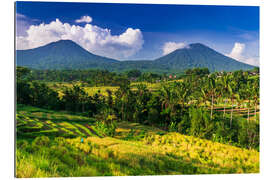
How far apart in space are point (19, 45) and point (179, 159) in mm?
4589

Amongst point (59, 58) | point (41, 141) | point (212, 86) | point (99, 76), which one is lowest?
point (41, 141)

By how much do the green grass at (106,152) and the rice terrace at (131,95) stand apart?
0.02 m

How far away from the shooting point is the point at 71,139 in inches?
176

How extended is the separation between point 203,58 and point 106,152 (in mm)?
4450

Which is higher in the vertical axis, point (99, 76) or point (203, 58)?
point (203, 58)

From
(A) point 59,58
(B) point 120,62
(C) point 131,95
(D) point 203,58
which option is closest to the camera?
(B) point 120,62

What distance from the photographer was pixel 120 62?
5414 millimetres

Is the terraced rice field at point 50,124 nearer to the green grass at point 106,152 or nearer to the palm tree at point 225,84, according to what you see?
the green grass at point 106,152

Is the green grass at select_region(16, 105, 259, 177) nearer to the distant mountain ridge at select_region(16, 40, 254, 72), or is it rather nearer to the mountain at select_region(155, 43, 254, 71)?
the distant mountain ridge at select_region(16, 40, 254, 72)

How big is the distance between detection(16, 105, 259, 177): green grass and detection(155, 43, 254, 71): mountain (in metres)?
2.40

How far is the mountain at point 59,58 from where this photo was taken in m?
4.23

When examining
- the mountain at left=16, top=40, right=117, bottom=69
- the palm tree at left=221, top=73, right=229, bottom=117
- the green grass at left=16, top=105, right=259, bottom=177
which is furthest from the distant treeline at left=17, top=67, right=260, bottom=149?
the mountain at left=16, top=40, right=117, bottom=69

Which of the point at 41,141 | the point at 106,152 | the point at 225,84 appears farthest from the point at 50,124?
the point at 225,84

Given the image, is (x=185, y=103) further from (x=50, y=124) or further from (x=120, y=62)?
(x=50, y=124)
